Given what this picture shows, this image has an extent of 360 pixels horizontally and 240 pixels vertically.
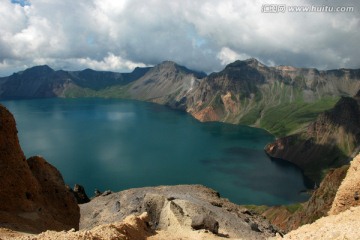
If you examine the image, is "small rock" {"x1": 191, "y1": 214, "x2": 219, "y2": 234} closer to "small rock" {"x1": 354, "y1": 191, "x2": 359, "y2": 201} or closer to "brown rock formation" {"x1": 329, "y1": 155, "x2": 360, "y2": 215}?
"brown rock formation" {"x1": 329, "y1": 155, "x2": 360, "y2": 215}

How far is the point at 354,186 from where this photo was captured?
29812 mm

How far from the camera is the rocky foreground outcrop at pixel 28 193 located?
34750 millimetres

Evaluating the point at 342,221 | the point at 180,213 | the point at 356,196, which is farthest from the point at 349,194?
the point at 180,213

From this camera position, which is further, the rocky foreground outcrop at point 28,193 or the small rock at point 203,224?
the small rock at point 203,224

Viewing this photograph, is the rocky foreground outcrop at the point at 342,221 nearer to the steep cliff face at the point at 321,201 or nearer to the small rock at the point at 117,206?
the small rock at the point at 117,206

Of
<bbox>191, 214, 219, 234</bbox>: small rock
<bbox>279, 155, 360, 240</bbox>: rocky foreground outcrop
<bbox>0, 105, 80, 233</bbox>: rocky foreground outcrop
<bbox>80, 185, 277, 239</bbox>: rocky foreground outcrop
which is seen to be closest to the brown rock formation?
<bbox>279, 155, 360, 240</bbox>: rocky foreground outcrop

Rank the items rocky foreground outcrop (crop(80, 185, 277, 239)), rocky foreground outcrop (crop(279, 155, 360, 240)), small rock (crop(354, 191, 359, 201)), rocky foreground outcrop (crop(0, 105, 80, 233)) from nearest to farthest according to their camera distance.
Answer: rocky foreground outcrop (crop(279, 155, 360, 240)) → small rock (crop(354, 191, 359, 201)) → rocky foreground outcrop (crop(0, 105, 80, 233)) → rocky foreground outcrop (crop(80, 185, 277, 239))

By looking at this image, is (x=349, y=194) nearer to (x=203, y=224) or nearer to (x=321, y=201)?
(x=203, y=224)


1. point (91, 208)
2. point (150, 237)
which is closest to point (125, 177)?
point (91, 208)

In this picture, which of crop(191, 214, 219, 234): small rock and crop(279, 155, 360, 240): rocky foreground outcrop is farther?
crop(191, 214, 219, 234): small rock

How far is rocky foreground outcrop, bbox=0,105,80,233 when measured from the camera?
34750 millimetres

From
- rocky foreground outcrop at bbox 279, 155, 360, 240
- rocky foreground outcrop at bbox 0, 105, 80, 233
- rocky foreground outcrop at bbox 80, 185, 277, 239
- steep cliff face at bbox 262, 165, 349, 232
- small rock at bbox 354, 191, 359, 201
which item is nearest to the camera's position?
rocky foreground outcrop at bbox 279, 155, 360, 240

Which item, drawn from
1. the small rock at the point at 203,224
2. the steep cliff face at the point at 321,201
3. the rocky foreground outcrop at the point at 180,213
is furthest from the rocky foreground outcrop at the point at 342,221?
the steep cliff face at the point at 321,201

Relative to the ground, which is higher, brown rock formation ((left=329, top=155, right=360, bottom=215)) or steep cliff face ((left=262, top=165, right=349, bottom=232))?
brown rock formation ((left=329, top=155, right=360, bottom=215))
